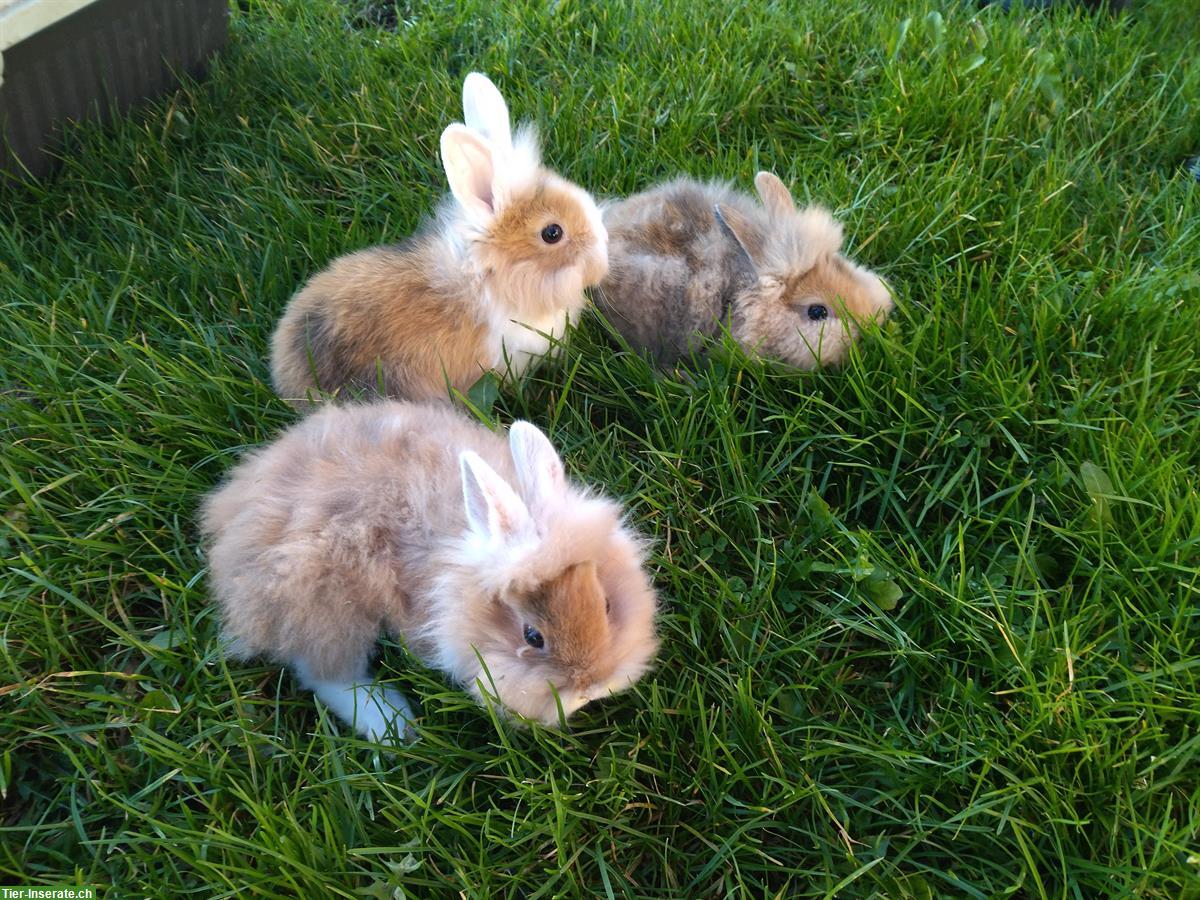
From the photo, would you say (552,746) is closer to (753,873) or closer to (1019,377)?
(753,873)

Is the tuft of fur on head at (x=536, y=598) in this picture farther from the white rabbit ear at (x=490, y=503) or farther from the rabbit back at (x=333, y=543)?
the rabbit back at (x=333, y=543)

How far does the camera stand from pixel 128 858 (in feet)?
6.61

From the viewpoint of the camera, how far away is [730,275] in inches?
130

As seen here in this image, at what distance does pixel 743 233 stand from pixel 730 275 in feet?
0.52

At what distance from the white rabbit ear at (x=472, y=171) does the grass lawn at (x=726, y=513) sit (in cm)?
54

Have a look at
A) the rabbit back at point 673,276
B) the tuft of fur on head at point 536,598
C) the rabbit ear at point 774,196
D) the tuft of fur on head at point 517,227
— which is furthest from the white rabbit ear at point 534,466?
the rabbit ear at point 774,196

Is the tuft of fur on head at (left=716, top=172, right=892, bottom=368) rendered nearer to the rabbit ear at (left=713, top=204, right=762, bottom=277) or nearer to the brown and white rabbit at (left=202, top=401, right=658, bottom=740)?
the rabbit ear at (left=713, top=204, right=762, bottom=277)

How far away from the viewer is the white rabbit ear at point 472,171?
2.86 meters

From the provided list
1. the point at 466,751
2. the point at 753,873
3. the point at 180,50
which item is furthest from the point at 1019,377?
the point at 180,50

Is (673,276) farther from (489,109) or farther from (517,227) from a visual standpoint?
(489,109)

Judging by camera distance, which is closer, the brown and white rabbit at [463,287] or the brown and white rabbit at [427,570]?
the brown and white rabbit at [427,570]

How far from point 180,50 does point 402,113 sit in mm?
1395

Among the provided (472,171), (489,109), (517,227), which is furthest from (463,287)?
(489,109)

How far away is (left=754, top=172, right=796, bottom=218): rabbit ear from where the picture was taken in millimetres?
3248
